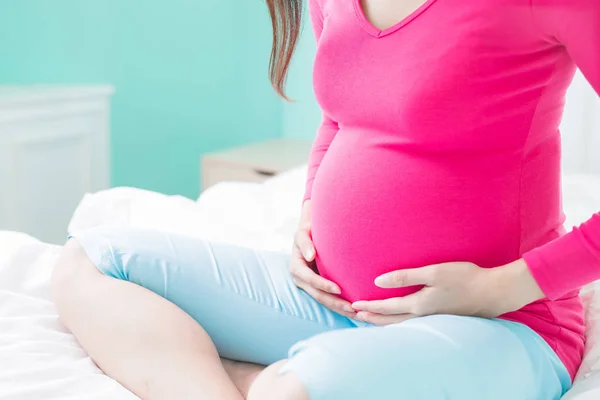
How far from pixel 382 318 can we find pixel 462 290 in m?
0.11

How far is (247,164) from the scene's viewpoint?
2.45m

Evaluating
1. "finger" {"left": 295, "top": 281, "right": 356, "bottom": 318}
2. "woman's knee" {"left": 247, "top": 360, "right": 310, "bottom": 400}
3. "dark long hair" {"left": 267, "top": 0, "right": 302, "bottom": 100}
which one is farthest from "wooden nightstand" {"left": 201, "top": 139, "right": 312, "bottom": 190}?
"woman's knee" {"left": 247, "top": 360, "right": 310, "bottom": 400}

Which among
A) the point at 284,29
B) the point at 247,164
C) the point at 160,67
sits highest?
the point at 284,29

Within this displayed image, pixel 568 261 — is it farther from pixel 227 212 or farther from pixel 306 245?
pixel 227 212

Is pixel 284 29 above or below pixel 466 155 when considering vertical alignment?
above

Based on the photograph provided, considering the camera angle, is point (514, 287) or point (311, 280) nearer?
point (514, 287)

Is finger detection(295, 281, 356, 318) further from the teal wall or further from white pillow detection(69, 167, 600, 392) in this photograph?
the teal wall

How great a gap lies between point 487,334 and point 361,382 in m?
0.18

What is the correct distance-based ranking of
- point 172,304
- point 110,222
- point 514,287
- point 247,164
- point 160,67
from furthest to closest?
point 160,67 < point 247,164 < point 110,222 < point 172,304 < point 514,287

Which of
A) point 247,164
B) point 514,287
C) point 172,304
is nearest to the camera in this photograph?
point 514,287

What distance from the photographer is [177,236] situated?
1.08 m

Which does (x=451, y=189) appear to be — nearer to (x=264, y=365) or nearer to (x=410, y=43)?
(x=410, y=43)

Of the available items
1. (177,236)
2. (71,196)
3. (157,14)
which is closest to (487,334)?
(177,236)

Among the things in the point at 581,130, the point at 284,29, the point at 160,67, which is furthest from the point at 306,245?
the point at 160,67
